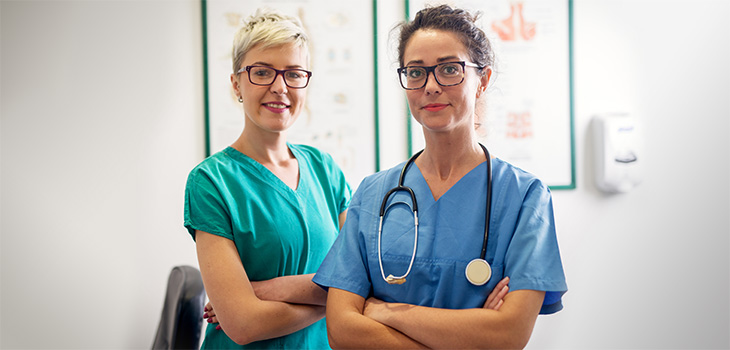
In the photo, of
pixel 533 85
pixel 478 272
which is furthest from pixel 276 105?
pixel 533 85

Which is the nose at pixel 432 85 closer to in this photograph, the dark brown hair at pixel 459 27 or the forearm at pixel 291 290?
the dark brown hair at pixel 459 27

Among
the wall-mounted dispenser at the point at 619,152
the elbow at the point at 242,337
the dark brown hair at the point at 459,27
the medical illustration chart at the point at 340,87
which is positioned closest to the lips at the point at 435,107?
the dark brown hair at the point at 459,27

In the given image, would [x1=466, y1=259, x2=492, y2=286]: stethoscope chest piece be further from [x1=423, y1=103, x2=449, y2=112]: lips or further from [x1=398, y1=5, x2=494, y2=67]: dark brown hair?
[x1=398, y1=5, x2=494, y2=67]: dark brown hair

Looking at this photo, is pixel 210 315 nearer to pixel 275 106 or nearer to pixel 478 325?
pixel 275 106

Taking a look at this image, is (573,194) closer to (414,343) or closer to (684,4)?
(684,4)

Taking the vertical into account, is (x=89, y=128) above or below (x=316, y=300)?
above

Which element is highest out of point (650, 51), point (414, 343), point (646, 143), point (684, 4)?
point (684, 4)

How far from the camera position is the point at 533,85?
221cm

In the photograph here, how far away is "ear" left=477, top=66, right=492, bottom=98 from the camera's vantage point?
122cm

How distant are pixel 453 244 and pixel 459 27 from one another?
49 cm

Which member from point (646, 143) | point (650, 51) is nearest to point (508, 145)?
point (646, 143)

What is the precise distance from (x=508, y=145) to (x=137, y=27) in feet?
5.23

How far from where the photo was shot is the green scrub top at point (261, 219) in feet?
4.14

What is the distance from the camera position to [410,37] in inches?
48.1
